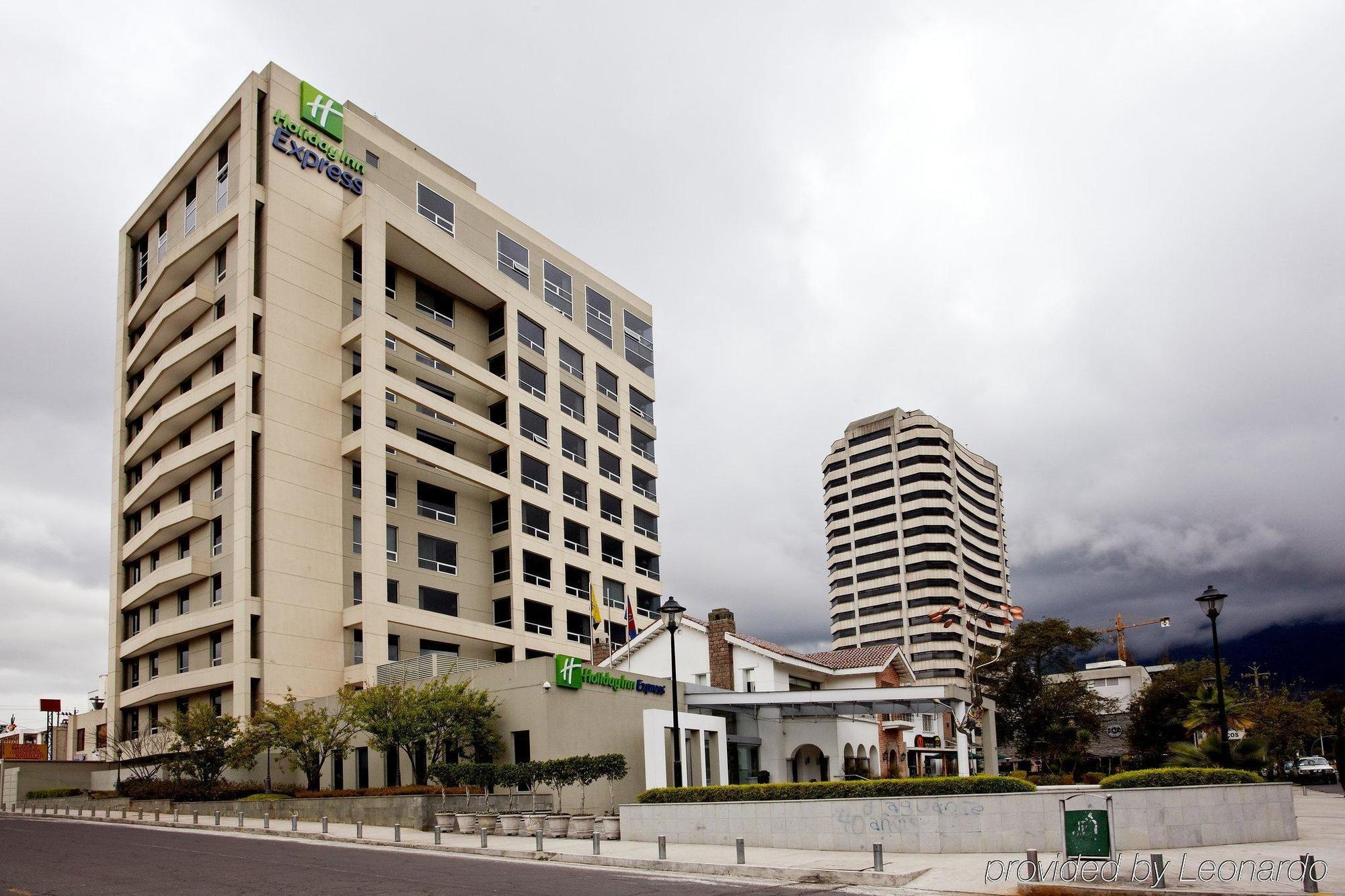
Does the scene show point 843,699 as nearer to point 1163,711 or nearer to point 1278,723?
point 1278,723

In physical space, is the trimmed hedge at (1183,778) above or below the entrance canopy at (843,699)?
below

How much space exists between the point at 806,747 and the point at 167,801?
28409 millimetres

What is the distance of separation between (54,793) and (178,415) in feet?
72.3

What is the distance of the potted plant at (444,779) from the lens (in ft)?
114

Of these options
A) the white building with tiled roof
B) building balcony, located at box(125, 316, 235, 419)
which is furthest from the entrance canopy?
building balcony, located at box(125, 316, 235, 419)

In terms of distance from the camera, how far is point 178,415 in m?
57.1

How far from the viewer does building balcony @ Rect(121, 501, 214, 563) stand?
178ft

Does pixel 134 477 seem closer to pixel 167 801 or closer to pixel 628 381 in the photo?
pixel 167 801

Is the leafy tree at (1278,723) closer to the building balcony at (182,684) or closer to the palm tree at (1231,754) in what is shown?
the palm tree at (1231,754)

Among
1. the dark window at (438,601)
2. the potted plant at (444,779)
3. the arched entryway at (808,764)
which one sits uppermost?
the dark window at (438,601)

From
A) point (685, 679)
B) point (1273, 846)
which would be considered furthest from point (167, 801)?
point (1273, 846)

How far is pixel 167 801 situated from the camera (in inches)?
1752

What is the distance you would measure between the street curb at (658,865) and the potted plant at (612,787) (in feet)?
14.4

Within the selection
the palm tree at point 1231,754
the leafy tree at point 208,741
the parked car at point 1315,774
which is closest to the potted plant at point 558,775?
the leafy tree at point 208,741
